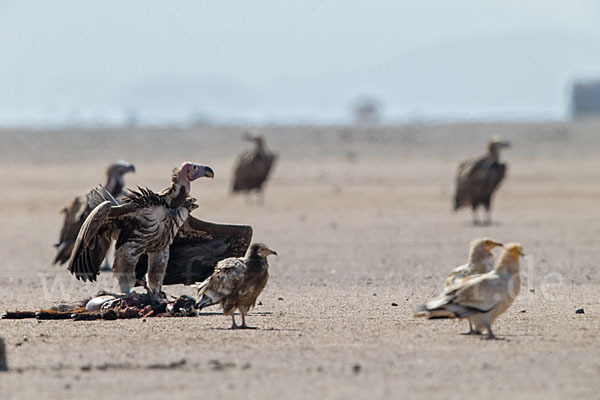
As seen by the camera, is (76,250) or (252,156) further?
(252,156)

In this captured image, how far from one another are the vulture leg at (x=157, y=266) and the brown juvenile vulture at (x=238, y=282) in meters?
1.46

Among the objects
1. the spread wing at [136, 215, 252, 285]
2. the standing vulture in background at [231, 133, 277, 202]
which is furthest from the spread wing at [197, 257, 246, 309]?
the standing vulture in background at [231, 133, 277, 202]

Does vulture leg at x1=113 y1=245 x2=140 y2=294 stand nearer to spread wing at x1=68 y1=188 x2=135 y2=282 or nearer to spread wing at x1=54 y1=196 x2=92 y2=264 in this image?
spread wing at x1=68 y1=188 x2=135 y2=282

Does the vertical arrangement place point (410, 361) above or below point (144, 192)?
below

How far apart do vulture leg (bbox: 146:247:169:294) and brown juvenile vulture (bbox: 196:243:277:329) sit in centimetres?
146

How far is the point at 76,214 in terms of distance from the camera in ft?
51.7

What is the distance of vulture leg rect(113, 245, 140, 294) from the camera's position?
38.1 ft

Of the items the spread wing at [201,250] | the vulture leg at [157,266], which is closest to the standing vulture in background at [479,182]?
the spread wing at [201,250]

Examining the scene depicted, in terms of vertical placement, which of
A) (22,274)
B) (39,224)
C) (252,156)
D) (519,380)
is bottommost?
(519,380)

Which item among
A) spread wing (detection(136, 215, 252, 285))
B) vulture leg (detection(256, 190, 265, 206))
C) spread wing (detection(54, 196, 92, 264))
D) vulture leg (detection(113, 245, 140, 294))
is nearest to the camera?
vulture leg (detection(113, 245, 140, 294))

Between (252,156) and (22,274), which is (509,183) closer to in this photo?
(252,156)

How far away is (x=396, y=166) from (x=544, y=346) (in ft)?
114

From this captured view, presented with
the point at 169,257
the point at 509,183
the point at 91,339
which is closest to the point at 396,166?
the point at 509,183

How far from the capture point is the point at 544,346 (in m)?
9.34
